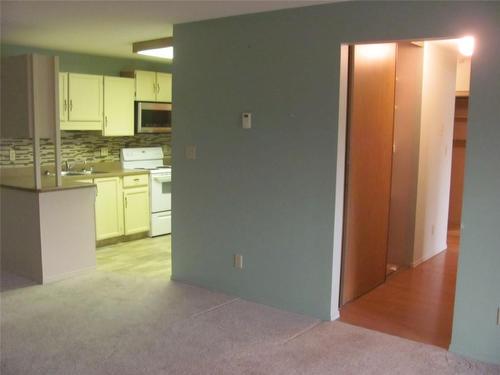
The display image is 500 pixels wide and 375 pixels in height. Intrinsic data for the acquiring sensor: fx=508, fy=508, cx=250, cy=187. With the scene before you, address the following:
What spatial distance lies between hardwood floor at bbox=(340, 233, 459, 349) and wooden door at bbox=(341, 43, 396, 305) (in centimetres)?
14

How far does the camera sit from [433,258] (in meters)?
5.46

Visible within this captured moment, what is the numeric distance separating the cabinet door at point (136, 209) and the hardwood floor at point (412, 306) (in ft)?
9.95

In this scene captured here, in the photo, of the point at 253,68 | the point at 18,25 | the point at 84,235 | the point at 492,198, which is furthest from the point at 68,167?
the point at 492,198

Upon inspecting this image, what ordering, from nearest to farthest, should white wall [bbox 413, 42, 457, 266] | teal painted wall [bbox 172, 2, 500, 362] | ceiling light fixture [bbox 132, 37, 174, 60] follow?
teal painted wall [bbox 172, 2, 500, 362] → ceiling light fixture [bbox 132, 37, 174, 60] → white wall [bbox 413, 42, 457, 266]

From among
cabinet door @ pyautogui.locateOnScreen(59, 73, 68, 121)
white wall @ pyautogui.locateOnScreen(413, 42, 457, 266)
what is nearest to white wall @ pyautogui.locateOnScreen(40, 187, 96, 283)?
cabinet door @ pyautogui.locateOnScreen(59, 73, 68, 121)

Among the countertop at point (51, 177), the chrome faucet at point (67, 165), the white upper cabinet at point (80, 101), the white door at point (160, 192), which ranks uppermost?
the white upper cabinet at point (80, 101)

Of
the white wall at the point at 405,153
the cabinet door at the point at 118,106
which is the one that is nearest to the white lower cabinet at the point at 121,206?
the cabinet door at the point at 118,106

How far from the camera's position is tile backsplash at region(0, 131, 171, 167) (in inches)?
223

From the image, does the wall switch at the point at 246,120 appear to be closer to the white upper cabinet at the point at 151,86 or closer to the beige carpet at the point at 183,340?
the beige carpet at the point at 183,340

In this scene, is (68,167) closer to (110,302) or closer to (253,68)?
(110,302)

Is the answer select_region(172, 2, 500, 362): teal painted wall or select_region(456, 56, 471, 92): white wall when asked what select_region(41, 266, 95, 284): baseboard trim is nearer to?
select_region(172, 2, 500, 362): teal painted wall

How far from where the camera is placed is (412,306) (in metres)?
4.05

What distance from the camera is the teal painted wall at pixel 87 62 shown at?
5.64 metres

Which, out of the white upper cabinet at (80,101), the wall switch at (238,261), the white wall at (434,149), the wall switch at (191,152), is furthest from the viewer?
the white upper cabinet at (80,101)
